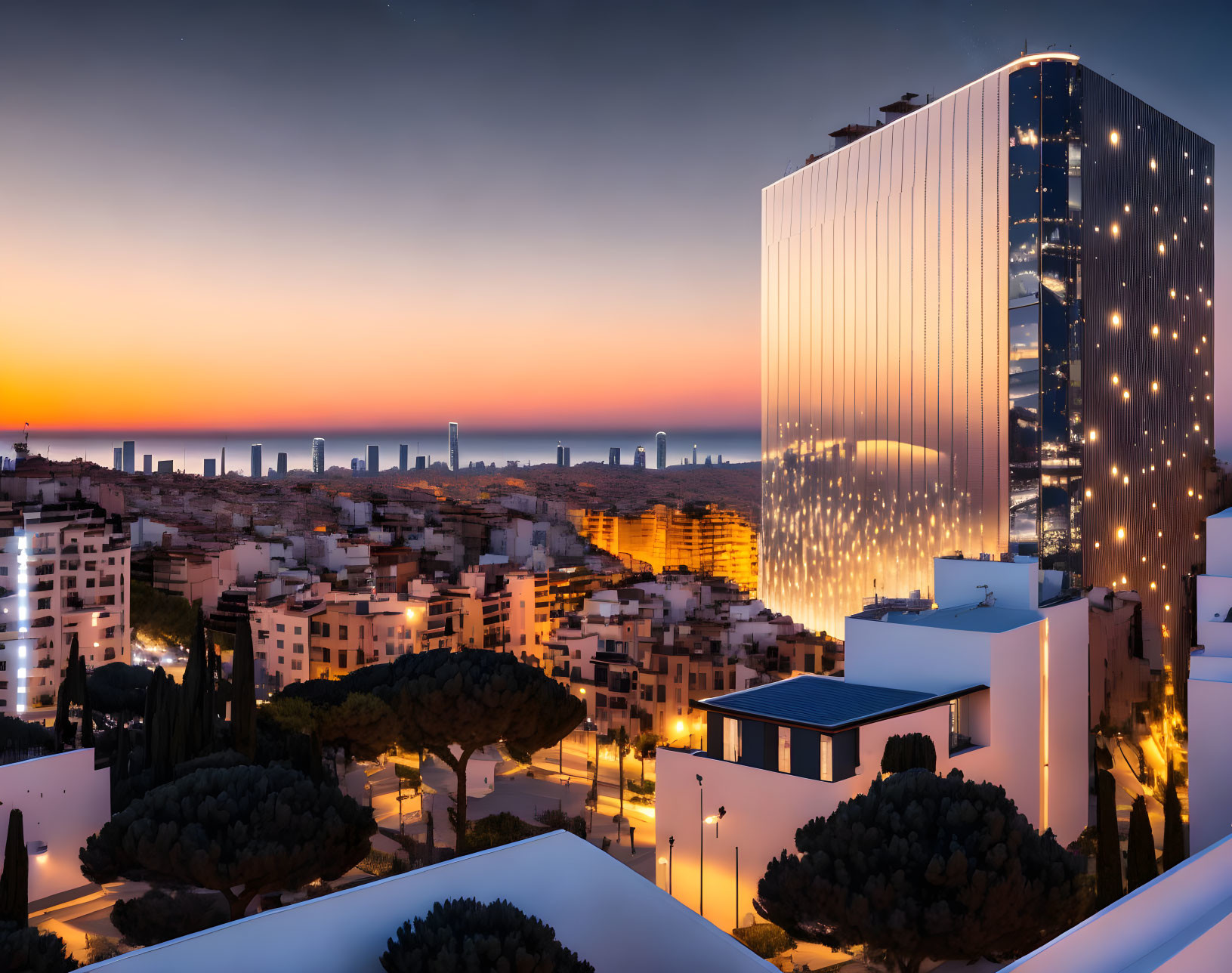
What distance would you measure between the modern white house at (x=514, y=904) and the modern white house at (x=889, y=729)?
4598 millimetres

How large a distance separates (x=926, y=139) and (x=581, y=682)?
72.4 ft

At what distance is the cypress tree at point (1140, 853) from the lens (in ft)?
41.8

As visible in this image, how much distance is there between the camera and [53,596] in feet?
114

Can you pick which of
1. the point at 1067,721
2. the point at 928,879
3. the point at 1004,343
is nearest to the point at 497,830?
the point at 1067,721

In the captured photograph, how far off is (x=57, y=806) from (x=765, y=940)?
1187 centimetres

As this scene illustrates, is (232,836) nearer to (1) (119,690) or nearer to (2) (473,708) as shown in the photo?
(2) (473,708)

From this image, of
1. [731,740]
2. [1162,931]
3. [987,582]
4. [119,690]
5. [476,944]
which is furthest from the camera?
[119,690]

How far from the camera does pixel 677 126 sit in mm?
39750

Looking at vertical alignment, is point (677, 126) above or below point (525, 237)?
above

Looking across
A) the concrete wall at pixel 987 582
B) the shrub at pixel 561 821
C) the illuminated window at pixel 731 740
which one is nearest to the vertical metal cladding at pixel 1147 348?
the concrete wall at pixel 987 582

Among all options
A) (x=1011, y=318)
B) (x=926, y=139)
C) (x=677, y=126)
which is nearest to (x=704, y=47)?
(x=677, y=126)

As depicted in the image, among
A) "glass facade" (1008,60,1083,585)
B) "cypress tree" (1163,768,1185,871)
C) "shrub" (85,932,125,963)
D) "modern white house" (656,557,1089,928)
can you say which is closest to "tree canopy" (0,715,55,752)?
"shrub" (85,932,125,963)

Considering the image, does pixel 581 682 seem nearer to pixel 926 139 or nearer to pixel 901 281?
pixel 901 281

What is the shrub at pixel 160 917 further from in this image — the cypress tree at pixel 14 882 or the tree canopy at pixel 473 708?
the tree canopy at pixel 473 708
